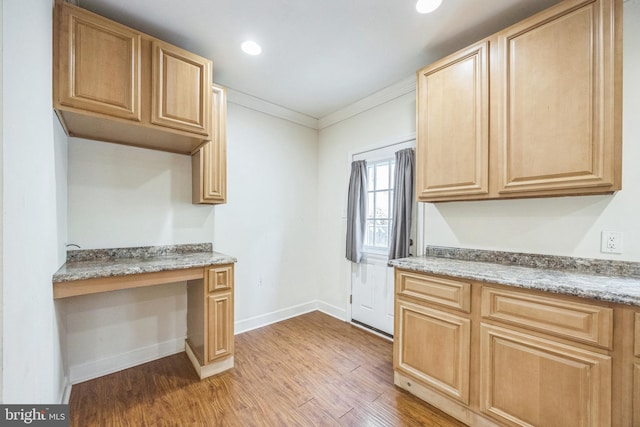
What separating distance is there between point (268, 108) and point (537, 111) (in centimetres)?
261

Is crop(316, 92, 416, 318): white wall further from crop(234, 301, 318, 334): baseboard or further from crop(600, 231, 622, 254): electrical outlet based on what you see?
crop(600, 231, 622, 254): electrical outlet

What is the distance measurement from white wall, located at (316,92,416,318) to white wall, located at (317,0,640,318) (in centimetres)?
1

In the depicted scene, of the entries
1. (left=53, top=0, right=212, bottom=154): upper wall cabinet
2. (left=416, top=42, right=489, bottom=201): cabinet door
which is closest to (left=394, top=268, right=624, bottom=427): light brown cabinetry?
(left=416, top=42, right=489, bottom=201): cabinet door

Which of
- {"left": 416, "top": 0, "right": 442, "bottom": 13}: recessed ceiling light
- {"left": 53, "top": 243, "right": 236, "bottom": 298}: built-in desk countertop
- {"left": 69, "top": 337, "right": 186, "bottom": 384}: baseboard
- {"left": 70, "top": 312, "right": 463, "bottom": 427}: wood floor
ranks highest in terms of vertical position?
{"left": 416, "top": 0, "right": 442, "bottom": 13}: recessed ceiling light

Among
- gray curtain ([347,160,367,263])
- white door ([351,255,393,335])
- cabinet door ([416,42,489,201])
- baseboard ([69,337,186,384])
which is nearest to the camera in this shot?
cabinet door ([416,42,489,201])

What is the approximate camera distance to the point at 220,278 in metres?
2.15

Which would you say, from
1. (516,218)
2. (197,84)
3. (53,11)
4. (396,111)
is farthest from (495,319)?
(53,11)

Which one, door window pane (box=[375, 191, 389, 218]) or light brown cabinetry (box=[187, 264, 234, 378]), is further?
door window pane (box=[375, 191, 389, 218])

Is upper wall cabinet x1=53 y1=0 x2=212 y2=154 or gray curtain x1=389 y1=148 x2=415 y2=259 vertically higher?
upper wall cabinet x1=53 y1=0 x2=212 y2=154

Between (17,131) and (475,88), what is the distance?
2471mm

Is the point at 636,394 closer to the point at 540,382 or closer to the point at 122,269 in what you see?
the point at 540,382

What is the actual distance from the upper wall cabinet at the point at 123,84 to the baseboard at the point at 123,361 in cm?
182

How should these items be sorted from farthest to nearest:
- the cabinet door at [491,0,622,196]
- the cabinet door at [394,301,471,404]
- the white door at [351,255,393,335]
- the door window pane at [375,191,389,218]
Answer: the door window pane at [375,191,389,218]
the white door at [351,255,393,335]
the cabinet door at [394,301,471,404]
the cabinet door at [491,0,622,196]

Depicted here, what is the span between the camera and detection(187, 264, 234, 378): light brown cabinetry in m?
2.10
